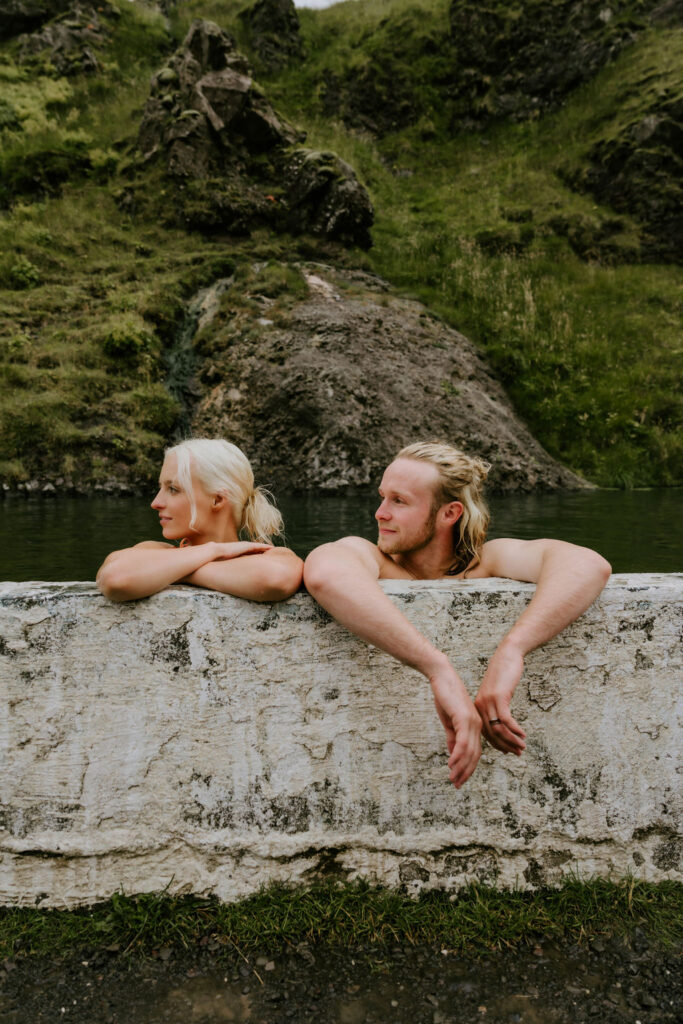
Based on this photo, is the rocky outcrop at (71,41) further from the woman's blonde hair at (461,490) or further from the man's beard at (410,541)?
the man's beard at (410,541)

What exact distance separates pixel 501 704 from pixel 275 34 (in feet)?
132

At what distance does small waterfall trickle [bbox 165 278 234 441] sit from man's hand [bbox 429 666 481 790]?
11835 mm

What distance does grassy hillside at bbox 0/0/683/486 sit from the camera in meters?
13.1

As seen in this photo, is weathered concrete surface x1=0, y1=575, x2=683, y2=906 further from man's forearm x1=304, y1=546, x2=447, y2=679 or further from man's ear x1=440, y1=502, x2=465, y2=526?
man's ear x1=440, y1=502, x2=465, y2=526

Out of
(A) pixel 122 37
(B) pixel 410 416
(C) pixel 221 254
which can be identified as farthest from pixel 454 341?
(A) pixel 122 37

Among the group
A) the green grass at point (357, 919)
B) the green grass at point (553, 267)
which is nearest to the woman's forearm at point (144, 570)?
the green grass at point (357, 919)

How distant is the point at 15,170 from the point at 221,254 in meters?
8.89

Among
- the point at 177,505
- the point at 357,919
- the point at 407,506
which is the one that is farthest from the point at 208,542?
the point at 357,919

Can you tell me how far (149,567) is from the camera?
181 cm

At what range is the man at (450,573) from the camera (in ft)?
5.19

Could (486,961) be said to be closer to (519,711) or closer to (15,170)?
(519,711)

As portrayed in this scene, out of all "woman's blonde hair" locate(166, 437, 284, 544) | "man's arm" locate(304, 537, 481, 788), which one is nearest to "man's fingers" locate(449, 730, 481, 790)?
→ "man's arm" locate(304, 537, 481, 788)

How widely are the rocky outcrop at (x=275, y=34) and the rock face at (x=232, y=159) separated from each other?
13158 millimetres

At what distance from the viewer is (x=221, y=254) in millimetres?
17781
